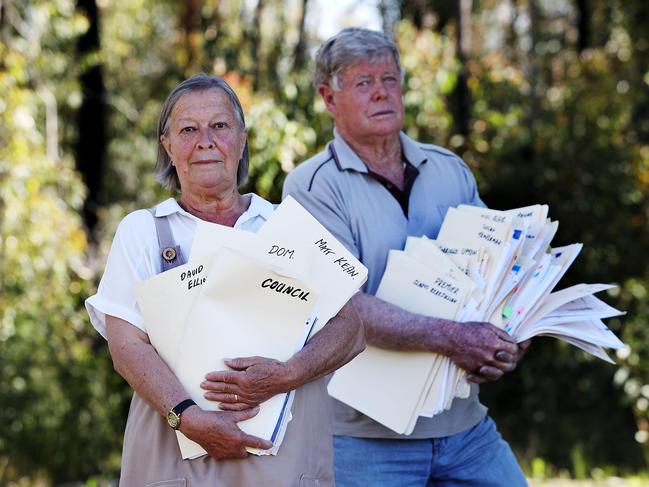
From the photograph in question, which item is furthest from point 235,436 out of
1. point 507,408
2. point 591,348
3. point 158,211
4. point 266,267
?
point 507,408

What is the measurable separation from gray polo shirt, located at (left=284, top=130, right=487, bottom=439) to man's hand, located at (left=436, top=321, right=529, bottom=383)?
12.5 inches

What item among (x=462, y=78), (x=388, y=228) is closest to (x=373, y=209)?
(x=388, y=228)

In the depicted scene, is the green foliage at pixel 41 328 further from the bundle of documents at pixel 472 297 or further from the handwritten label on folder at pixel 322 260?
the handwritten label on folder at pixel 322 260

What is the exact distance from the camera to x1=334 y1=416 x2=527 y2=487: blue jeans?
11.1 ft

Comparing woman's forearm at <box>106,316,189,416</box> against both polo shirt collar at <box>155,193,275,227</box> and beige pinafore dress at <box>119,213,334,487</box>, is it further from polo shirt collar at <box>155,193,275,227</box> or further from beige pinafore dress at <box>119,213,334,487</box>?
polo shirt collar at <box>155,193,275,227</box>

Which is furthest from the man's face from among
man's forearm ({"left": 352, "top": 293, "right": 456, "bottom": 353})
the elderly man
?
man's forearm ({"left": 352, "top": 293, "right": 456, "bottom": 353})

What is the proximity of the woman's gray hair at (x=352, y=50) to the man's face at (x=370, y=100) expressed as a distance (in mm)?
19

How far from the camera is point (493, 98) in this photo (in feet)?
32.8

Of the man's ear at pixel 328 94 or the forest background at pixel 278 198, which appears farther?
the forest background at pixel 278 198

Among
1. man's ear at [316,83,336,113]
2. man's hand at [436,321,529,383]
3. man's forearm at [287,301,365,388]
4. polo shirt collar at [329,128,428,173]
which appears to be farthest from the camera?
man's ear at [316,83,336,113]

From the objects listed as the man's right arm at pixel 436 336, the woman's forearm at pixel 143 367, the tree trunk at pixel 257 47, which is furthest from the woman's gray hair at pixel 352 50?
the tree trunk at pixel 257 47

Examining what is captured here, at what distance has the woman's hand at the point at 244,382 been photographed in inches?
95.1

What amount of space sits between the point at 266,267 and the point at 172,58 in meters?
14.8

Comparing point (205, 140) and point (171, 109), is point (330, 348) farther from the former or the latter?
point (171, 109)
